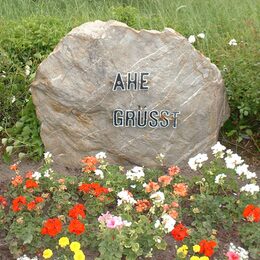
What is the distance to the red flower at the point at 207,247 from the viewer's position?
3174mm

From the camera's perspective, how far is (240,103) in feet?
15.1

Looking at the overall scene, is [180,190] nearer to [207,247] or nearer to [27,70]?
[207,247]

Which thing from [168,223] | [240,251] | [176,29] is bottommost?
[240,251]

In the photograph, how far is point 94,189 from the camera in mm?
3674

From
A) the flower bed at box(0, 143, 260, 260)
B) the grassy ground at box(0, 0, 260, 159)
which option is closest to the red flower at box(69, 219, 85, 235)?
the flower bed at box(0, 143, 260, 260)

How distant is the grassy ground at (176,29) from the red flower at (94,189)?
1236 millimetres

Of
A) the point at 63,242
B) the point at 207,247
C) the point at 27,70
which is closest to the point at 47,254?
the point at 63,242

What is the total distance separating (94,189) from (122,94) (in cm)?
93

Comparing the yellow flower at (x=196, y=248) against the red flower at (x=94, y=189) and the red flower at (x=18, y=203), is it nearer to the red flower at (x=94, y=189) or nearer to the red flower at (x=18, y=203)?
the red flower at (x=94, y=189)

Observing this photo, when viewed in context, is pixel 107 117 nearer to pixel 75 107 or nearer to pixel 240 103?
pixel 75 107

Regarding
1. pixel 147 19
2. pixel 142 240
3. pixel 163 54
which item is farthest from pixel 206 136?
pixel 147 19

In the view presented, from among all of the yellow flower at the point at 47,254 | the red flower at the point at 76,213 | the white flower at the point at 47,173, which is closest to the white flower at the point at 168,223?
the red flower at the point at 76,213

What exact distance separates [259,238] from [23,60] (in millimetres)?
2838

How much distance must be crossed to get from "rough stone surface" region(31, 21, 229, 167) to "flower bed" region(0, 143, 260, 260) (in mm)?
398
